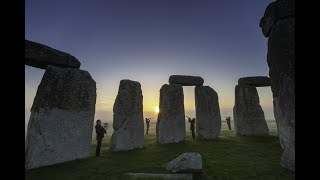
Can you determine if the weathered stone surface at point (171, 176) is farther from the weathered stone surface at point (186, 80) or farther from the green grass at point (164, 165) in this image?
the weathered stone surface at point (186, 80)

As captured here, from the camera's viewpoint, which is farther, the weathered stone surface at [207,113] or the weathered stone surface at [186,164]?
the weathered stone surface at [207,113]

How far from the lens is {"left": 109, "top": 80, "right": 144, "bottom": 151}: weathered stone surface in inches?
508

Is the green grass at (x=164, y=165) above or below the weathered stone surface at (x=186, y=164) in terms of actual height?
below

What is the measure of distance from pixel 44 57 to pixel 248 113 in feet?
42.7

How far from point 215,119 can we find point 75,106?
30.7 feet

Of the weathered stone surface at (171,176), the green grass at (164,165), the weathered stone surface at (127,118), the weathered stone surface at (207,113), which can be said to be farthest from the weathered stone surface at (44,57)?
the weathered stone surface at (207,113)

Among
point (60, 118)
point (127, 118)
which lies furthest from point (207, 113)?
point (60, 118)

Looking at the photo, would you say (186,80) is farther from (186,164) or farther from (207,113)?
(186,164)

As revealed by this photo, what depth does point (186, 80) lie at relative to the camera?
1716 centimetres

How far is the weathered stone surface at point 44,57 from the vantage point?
32.8 ft

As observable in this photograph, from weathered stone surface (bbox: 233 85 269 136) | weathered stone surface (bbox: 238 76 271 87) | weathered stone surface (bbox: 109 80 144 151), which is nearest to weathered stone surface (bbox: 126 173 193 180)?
weathered stone surface (bbox: 109 80 144 151)

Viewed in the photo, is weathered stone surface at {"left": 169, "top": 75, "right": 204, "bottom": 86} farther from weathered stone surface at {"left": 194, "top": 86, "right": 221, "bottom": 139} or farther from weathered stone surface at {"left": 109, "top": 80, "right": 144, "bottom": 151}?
weathered stone surface at {"left": 109, "top": 80, "right": 144, "bottom": 151}
